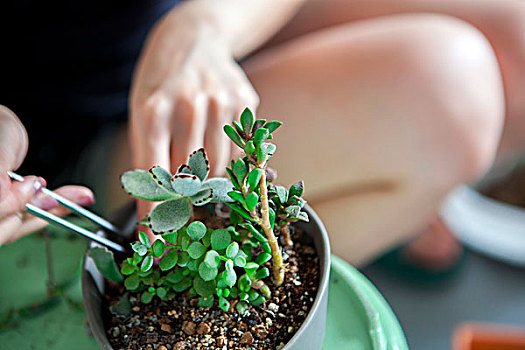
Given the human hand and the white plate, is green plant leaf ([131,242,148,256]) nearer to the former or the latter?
the human hand

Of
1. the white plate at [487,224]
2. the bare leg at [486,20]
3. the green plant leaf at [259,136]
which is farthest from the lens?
the white plate at [487,224]

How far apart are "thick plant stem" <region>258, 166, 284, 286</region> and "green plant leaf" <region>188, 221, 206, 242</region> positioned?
0.10 ft

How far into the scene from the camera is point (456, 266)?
906mm

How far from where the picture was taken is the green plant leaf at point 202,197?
0.87 ft

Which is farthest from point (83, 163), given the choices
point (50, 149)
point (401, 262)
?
point (401, 262)

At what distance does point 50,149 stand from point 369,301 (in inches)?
15.2

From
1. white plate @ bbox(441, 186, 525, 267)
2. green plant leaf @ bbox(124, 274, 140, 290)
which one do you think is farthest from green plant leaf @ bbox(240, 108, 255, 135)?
white plate @ bbox(441, 186, 525, 267)

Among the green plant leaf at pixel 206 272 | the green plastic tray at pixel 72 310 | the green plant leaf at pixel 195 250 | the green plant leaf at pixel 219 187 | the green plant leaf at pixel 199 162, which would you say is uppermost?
the green plant leaf at pixel 199 162

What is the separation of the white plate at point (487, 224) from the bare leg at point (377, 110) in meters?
0.30

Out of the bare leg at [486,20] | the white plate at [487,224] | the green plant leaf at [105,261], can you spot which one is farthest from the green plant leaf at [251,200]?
the white plate at [487,224]

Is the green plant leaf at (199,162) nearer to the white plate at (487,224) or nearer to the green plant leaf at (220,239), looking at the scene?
the green plant leaf at (220,239)

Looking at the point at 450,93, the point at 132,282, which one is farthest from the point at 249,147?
the point at 450,93

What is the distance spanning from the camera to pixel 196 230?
275mm

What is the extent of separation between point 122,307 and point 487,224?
75 centimetres
